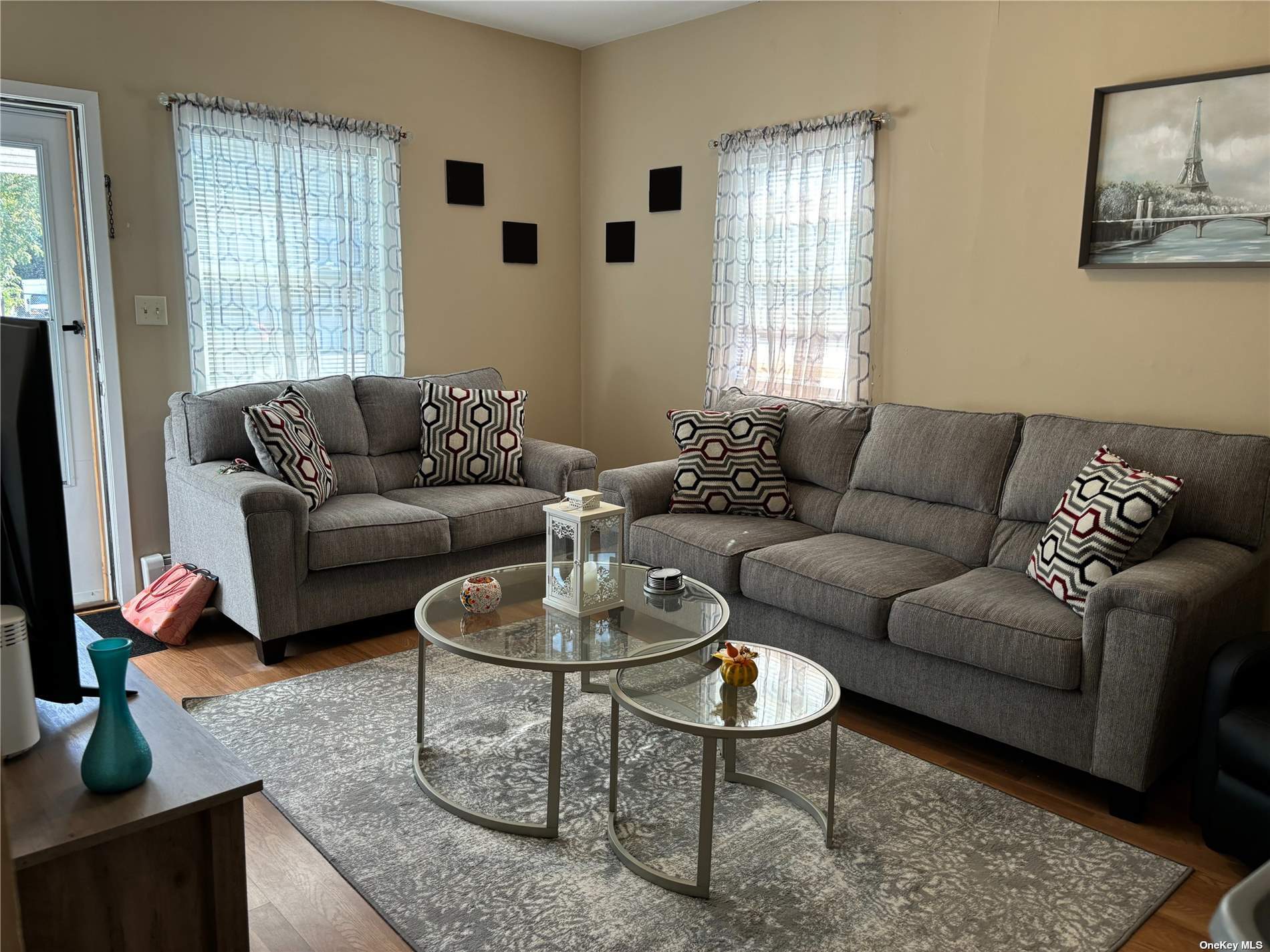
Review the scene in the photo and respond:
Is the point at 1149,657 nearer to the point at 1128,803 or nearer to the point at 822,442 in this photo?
the point at 1128,803

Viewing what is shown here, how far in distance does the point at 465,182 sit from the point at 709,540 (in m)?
2.57

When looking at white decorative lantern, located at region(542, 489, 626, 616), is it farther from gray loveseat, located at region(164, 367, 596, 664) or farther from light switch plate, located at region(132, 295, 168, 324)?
light switch plate, located at region(132, 295, 168, 324)

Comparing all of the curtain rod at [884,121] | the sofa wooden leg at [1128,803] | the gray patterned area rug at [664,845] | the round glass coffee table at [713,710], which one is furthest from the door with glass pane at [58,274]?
the sofa wooden leg at [1128,803]

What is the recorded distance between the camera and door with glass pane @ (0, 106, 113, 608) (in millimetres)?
3783

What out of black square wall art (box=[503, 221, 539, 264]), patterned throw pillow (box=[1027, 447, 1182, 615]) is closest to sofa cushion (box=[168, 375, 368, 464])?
black square wall art (box=[503, 221, 539, 264])

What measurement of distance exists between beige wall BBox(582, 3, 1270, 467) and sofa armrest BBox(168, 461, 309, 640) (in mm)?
2255

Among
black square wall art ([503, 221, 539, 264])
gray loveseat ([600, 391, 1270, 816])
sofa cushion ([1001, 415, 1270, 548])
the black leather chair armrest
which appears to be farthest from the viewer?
black square wall art ([503, 221, 539, 264])

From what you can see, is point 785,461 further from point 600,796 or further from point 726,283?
point 600,796

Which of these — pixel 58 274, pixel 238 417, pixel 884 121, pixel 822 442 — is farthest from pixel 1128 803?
pixel 58 274

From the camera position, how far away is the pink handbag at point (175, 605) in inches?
146

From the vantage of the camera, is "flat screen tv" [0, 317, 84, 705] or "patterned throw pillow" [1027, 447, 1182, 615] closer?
"flat screen tv" [0, 317, 84, 705]

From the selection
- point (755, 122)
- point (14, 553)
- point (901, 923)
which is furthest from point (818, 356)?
point (14, 553)

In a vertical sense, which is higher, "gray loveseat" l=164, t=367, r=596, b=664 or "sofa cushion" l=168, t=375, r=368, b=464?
"sofa cushion" l=168, t=375, r=368, b=464

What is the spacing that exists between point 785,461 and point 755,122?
1.69 m
